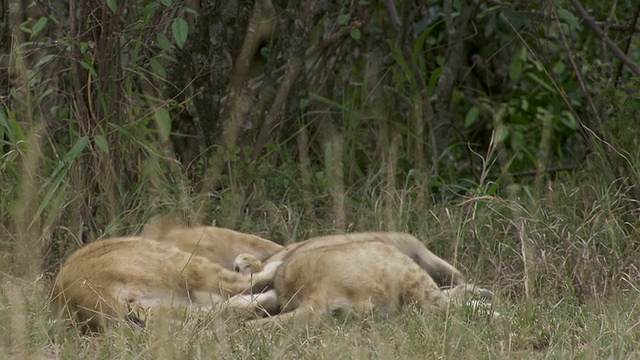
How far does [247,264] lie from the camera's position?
4848mm

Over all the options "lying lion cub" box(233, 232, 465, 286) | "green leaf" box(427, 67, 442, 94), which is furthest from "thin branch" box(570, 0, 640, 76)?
"lying lion cub" box(233, 232, 465, 286)

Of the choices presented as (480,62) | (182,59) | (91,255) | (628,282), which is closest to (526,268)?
(628,282)

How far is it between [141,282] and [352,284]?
Result: 83 centimetres

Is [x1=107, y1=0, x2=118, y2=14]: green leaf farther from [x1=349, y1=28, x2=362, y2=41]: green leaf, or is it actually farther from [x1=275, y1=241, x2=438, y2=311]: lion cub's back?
[x1=349, y1=28, x2=362, y2=41]: green leaf

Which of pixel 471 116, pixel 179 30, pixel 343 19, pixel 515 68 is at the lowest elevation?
pixel 471 116

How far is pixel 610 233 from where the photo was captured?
16.5 feet

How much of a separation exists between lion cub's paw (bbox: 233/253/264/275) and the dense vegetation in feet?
2.36

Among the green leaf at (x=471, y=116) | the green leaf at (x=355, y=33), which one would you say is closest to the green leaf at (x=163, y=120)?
the green leaf at (x=355, y=33)

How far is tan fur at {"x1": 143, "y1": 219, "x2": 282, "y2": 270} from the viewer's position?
16.3 ft

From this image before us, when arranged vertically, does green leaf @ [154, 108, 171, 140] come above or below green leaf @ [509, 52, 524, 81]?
above

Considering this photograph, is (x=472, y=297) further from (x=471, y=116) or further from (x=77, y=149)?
(x=471, y=116)

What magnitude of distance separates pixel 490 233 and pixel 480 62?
8.04 ft

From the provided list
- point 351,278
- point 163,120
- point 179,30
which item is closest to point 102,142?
point 163,120

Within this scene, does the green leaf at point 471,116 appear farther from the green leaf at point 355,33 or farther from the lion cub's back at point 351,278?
the lion cub's back at point 351,278
